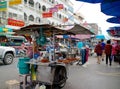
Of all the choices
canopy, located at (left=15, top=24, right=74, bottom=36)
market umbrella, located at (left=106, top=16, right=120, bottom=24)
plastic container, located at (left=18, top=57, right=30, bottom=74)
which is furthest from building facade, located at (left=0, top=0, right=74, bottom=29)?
market umbrella, located at (left=106, top=16, right=120, bottom=24)

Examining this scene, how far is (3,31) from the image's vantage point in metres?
27.1

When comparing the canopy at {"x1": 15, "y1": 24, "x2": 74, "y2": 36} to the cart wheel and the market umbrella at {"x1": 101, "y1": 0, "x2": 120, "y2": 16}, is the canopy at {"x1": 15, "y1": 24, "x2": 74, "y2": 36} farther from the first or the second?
the market umbrella at {"x1": 101, "y1": 0, "x2": 120, "y2": 16}

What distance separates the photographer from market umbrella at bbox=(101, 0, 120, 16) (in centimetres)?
643

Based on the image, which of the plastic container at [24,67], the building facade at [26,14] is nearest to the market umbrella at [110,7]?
the plastic container at [24,67]

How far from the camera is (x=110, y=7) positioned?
6688 mm

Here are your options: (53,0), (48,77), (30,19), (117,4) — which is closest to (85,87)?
(48,77)

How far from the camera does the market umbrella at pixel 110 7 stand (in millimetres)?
6426

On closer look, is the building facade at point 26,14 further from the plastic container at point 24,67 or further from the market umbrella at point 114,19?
the market umbrella at point 114,19

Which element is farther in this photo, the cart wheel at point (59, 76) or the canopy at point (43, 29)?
the canopy at point (43, 29)

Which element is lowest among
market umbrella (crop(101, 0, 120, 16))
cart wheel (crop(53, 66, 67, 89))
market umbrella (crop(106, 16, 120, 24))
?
cart wheel (crop(53, 66, 67, 89))

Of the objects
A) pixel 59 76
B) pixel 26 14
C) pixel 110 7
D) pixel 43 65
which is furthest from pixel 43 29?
pixel 26 14

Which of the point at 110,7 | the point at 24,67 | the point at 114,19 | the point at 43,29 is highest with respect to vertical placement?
the point at 110,7

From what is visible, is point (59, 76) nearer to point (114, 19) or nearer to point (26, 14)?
point (114, 19)

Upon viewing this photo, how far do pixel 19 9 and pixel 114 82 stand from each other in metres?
28.7
